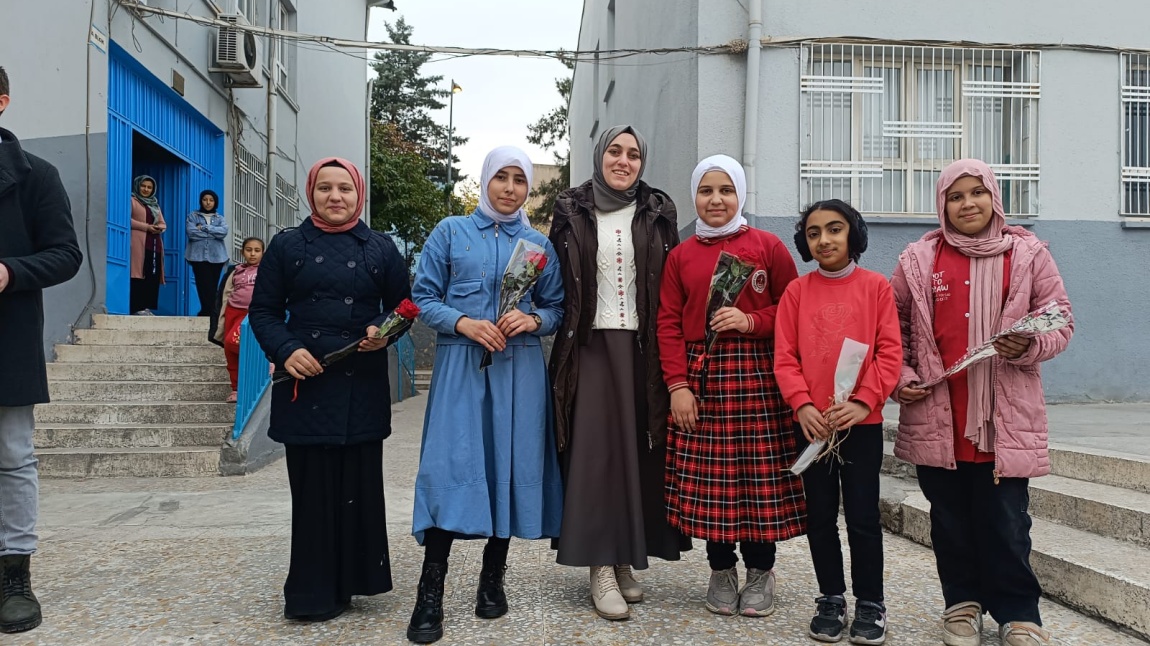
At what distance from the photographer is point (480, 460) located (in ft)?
10.4

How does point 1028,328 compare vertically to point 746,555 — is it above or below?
above

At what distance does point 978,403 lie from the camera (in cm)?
289

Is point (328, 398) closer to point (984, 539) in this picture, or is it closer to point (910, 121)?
point (984, 539)

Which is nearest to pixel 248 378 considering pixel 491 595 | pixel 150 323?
pixel 150 323

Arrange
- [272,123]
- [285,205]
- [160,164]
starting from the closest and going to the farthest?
[160,164] < [272,123] < [285,205]

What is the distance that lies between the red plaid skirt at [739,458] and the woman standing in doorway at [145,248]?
779 cm

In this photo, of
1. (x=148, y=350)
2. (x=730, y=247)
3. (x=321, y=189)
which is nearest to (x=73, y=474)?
(x=148, y=350)

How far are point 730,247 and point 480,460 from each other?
1.32 m

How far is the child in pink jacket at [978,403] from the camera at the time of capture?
2.81 metres

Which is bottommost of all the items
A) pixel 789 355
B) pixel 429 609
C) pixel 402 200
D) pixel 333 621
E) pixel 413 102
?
pixel 333 621

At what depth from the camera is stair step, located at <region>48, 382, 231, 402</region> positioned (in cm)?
714

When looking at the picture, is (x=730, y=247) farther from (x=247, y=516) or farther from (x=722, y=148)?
(x=722, y=148)

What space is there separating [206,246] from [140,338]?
5.32 ft

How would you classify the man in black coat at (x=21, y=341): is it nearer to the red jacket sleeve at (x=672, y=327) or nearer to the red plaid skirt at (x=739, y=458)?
the red jacket sleeve at (x=672, y=327)
